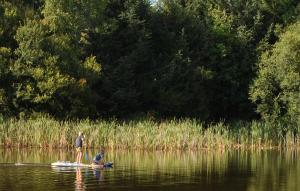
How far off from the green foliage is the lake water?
41.0ft

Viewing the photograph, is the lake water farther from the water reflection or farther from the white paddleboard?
the white paddleboard

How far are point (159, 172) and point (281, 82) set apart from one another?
25.1 metres

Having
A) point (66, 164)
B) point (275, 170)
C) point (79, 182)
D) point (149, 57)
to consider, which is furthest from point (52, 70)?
point (79, 182)

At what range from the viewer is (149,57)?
5491cm

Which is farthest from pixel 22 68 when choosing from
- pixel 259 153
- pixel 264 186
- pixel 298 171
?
pixel 264 186

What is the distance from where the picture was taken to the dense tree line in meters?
46.8

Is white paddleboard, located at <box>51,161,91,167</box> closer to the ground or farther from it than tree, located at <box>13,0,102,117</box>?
closer to the ground

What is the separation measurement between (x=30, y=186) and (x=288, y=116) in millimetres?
32387

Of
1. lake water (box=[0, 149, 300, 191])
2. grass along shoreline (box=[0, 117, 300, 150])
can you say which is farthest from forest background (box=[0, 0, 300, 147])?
lake water (box=[0, 149, 300, 191])

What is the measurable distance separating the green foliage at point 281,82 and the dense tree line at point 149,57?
0.28 ft

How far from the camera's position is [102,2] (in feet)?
172

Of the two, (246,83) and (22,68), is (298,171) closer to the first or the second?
(22,68)

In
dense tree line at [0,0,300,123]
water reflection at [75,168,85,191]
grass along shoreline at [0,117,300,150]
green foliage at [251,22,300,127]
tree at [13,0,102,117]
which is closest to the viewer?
water reflection at [75,168,85,191]

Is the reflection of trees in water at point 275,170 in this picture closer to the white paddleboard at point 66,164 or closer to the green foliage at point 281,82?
the white paddleboard at point 66,164
